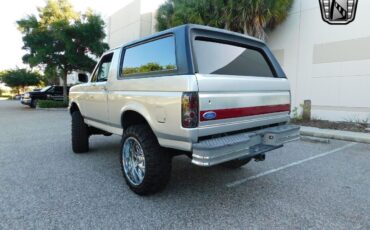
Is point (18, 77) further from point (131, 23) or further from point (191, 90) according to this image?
point (191, 90)

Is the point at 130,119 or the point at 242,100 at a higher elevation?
the point at 242,100

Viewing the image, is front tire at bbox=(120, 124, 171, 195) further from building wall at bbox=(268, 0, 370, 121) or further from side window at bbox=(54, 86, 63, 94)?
side window at bbox=(54, 86, 63, 94)

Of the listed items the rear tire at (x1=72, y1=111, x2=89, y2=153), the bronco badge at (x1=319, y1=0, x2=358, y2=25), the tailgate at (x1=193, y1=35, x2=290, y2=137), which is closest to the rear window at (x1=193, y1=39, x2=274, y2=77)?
the tailgate at (x1=193, y1=35, x2=290, y2=137)

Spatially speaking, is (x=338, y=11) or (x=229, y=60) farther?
(x=338, y=11)

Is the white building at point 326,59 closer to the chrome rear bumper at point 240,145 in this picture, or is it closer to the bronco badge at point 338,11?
the bronco badge at point 338,11

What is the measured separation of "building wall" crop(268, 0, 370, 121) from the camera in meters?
9.62

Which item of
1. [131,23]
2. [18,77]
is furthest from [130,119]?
[18,77]

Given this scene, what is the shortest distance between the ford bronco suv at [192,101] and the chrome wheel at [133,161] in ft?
0.04

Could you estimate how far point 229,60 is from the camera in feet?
11.5

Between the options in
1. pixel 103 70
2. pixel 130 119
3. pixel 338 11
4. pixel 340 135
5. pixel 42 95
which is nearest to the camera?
pixel 130 119

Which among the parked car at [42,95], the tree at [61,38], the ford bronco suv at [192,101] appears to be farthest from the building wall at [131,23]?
the ford bronco suv at [192,101]

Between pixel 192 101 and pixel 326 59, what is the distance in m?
9.82

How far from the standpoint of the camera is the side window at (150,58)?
10.5 feet

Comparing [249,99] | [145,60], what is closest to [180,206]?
[249,99]
